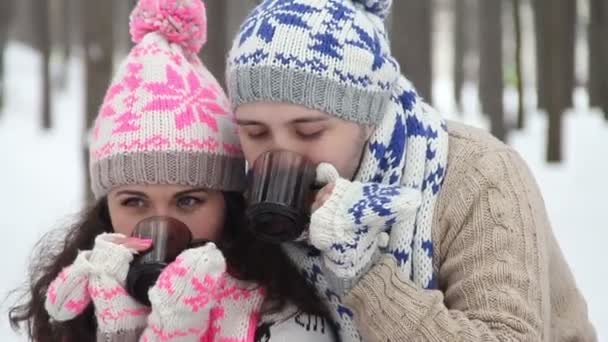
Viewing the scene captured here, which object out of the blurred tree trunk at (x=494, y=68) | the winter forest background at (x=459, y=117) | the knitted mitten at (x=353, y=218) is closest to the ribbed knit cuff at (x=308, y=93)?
the knitted mitten at (x=353, y=218)

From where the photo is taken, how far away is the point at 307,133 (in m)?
2.34

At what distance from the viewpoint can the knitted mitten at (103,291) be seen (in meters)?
2.43

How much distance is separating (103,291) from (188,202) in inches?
14.3

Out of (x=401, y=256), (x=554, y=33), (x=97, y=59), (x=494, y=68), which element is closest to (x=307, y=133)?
(x=401, y=256)

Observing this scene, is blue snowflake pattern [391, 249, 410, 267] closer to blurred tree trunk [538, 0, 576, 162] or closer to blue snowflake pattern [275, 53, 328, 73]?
blue snowflake pattern [275, 53, 328, 73]

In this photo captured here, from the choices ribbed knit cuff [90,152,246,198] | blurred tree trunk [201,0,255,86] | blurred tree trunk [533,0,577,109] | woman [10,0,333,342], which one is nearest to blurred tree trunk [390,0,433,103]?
blurred tree trunk [201,0,255,86]

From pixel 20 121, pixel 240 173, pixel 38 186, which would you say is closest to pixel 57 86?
pixel 20 121

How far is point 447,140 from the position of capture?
8.38ft

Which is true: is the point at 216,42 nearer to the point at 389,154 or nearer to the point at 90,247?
the point at 90,247

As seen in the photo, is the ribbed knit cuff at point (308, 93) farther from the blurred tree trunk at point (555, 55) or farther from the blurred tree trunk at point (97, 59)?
the blurred tree trunk at point (555, 55)

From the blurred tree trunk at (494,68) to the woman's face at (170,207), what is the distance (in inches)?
280

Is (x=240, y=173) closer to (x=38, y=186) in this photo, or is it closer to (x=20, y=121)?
(x=38, y=186)

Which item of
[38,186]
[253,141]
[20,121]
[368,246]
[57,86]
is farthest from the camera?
[57,86]

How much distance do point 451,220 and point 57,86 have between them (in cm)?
2029
